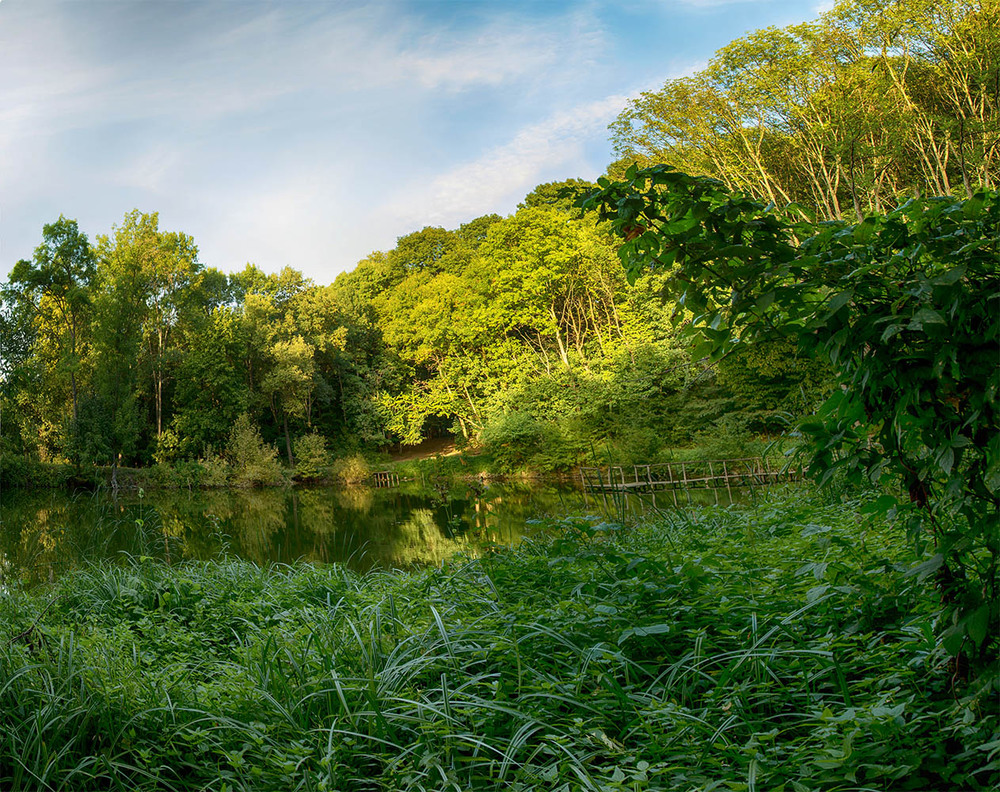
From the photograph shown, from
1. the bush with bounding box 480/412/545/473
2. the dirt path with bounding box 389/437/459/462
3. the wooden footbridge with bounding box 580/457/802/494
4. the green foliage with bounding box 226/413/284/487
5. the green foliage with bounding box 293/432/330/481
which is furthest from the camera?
the dirt path with bounding box 389/437/459/462

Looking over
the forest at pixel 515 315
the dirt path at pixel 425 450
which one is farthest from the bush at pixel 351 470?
the dirt path at pixel 425 450

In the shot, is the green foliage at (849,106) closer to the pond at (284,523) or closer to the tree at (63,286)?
the pond at (284,523)

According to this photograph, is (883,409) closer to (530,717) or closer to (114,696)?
(530,717)

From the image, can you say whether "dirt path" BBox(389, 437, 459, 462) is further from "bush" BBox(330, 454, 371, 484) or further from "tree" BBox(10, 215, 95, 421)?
"tree" BBox(10, 215, 95, 421)

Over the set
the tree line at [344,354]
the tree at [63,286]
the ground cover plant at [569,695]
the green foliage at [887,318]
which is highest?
the tree at [63,286]

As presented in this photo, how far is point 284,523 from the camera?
11.8 metres

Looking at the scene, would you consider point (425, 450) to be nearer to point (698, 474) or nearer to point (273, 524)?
point (273, 524)

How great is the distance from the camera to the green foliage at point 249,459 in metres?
Result: 19.2

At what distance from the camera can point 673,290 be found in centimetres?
156

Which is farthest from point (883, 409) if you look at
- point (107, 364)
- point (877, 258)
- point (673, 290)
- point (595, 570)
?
point (107, 364)

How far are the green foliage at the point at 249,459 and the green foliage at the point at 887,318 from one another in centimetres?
1946

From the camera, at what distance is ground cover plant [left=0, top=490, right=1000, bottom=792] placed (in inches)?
48.4

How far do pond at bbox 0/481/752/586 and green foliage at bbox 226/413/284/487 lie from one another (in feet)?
3.01

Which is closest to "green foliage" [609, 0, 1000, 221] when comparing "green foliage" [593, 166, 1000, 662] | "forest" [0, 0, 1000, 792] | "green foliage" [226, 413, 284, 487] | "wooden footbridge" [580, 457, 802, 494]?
"wooden footbridge" [580, 457, 802, 494]
